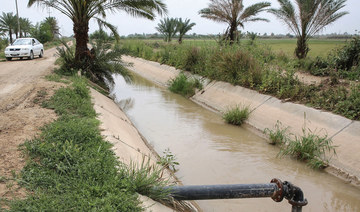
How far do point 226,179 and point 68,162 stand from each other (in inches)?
119

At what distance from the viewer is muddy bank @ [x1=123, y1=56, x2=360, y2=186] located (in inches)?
227

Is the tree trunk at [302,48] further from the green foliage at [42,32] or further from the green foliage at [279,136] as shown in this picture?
the green foliage at [42,32]

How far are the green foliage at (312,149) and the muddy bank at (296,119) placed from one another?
0.55 feet

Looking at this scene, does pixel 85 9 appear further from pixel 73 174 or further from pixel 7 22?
pixel 7 22

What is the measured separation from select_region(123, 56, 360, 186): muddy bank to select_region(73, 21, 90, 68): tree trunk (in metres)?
4.95

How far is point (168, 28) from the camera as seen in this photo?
40031 millimetres

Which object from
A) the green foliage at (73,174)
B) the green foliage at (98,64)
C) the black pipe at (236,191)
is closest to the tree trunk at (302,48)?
the green foliage at (98,64)

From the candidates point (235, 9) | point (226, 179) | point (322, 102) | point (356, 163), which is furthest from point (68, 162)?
point (235, 9)

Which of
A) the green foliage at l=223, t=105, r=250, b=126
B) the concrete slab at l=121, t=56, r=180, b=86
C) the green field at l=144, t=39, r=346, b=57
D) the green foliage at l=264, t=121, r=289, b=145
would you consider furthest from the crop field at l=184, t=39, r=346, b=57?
the green foliage at l=264, t=121, r=289, b=145

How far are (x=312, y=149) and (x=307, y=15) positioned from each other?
595 inches

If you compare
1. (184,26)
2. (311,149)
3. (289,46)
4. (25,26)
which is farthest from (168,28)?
(311,149)

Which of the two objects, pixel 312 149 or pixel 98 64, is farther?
pixel 98 64

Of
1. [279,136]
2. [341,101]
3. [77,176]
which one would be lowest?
[279,136]

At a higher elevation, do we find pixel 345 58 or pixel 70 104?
pixel 345 58
